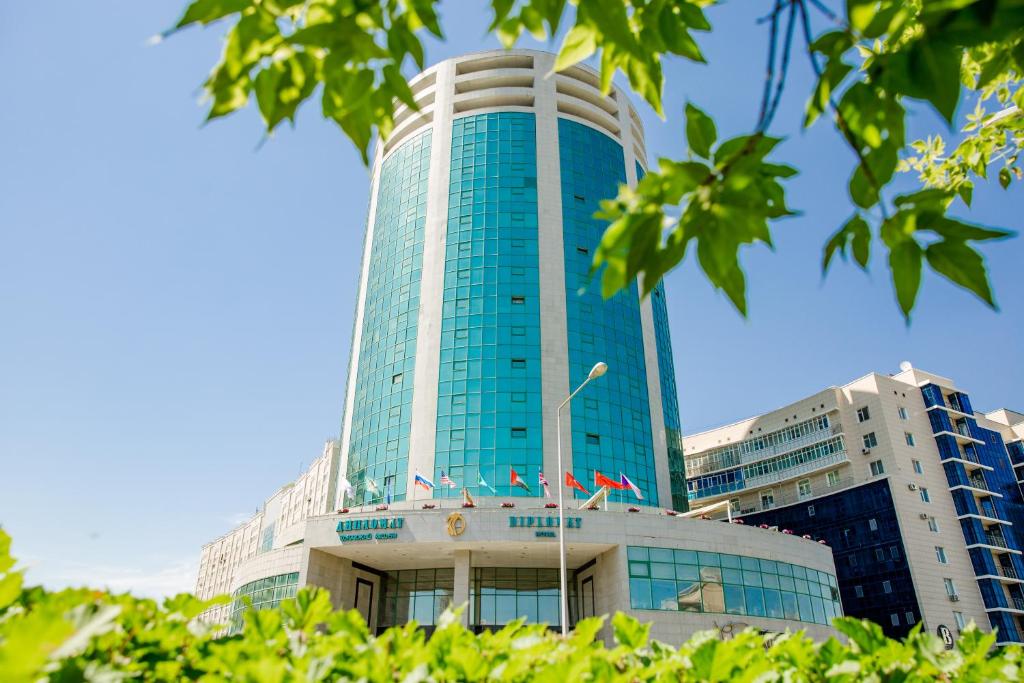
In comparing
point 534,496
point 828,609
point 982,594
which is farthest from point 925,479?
point 534,496

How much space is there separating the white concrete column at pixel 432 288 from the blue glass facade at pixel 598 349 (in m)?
9.21

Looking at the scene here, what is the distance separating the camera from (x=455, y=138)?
51.0 metres

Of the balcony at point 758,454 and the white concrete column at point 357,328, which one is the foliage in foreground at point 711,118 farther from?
the balcony at point 758,454

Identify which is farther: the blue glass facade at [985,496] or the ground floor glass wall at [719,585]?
the blue glass facade at [985,496]

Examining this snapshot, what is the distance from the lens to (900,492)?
5081cm

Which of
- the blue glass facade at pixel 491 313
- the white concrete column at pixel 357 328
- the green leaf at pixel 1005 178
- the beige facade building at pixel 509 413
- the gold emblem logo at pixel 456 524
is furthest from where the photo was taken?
the white concrete column at pixel 357 328

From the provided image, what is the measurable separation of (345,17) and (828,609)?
4201 cm

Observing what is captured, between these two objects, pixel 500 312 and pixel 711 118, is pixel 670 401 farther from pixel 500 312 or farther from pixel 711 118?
pixel 711 118

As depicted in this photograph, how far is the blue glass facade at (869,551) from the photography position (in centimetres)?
4775

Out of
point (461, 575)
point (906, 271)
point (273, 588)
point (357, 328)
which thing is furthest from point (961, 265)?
point (357, 328)

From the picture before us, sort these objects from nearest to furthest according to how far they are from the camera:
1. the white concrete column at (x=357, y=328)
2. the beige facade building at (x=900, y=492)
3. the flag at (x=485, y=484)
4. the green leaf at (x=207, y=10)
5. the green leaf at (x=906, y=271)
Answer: the green leaf at (x=207, y=10) → the green leaf at (x=906, y=271) → the flag at (x=485, y=484) → the white concrete column at (x=357, y=328) → the beige facade building at (x=900, y=492)

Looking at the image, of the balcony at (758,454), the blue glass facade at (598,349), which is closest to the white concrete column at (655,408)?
the blue glass facade at (598,349)

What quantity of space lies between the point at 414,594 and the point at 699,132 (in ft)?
128

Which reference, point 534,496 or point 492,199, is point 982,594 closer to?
point 534,496
